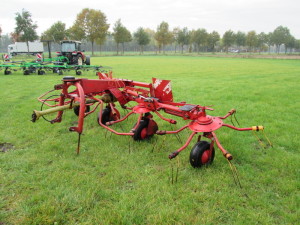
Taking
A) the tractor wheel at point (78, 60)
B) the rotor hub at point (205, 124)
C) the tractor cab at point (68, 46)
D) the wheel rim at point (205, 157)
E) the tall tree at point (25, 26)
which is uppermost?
the tall tree at point (25, 26)

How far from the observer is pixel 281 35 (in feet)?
231

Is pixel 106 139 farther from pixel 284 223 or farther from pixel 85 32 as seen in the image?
pixel 85 32

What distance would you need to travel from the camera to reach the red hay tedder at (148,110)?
364cm

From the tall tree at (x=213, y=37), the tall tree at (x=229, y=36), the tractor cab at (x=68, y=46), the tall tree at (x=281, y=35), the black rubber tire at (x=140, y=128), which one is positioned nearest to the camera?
the black rubber tire at (x=140, y=128)

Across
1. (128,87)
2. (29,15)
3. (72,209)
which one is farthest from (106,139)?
(29,15)

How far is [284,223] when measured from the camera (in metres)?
2.67

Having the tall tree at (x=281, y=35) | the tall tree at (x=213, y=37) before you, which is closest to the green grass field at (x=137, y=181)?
the tall tree at (x=213, y=37)

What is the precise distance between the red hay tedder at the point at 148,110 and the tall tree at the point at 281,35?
78111mm

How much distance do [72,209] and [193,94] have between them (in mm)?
7449

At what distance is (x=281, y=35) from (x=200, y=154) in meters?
80.5

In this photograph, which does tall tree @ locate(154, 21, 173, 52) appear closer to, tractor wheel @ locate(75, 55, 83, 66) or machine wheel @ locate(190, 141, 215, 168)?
tractor wheel @ locate(75, 55, 83, 66)

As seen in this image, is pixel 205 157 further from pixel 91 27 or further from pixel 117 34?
pixel 117 34

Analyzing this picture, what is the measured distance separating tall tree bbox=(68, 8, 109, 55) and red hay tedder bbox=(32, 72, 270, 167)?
5572 centimetres

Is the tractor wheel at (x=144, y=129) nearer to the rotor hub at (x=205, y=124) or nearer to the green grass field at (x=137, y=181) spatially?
the green grass field at (x=137, y=181)
